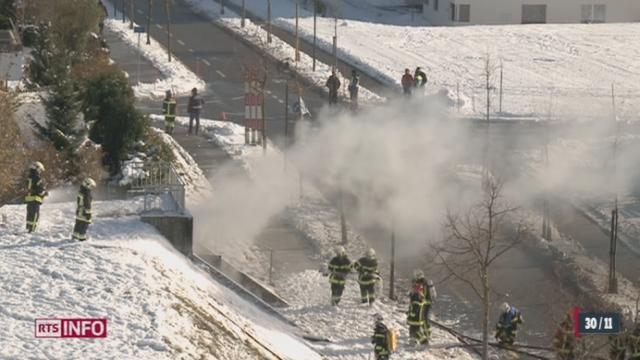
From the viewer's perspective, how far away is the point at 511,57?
57.8m

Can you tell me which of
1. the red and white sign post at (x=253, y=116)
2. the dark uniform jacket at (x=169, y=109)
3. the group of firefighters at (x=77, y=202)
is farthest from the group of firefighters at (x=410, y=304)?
the dark uniform jacket at (x=169, y=109)

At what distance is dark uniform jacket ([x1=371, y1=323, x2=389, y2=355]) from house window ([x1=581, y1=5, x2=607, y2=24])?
4741 cm

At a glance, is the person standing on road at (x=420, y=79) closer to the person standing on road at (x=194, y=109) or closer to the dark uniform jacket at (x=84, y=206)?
→ the person standing on road at (x=194, y=109)

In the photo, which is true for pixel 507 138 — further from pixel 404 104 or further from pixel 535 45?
pixel 535 45

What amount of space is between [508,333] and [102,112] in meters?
11.7

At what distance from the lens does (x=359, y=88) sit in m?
50.2

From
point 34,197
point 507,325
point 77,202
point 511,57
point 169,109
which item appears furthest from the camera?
point 511,57

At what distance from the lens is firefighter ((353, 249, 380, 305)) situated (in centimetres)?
2866

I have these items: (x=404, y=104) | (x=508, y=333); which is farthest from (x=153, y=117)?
(x=508, y=333)

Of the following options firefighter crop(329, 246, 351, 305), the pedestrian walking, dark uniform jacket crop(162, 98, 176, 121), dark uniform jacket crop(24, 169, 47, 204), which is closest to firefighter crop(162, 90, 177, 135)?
dark uniform jacket crop(162, 98, 176, 121)

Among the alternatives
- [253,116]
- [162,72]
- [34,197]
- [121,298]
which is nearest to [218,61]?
[162,72]

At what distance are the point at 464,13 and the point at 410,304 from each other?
43291 mm

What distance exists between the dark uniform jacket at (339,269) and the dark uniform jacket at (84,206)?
199 inches

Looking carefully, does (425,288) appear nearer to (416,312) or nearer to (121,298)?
(416,312)
